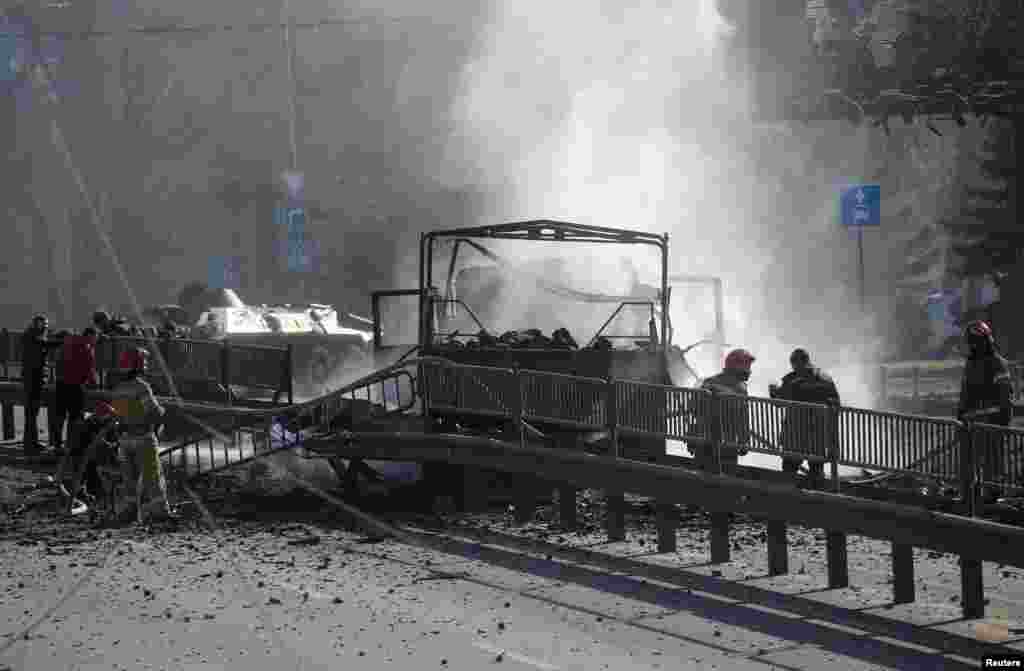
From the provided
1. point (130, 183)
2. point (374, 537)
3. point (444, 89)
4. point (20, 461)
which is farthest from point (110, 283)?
point (374, 537)

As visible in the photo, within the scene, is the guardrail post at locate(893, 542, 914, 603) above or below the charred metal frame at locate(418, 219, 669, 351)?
below

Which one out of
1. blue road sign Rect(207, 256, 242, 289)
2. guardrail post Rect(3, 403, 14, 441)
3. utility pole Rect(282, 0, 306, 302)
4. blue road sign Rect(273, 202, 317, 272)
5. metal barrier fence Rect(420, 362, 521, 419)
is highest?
utility pole Rect(282, 0, 306, 302)

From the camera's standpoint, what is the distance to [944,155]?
57.0 m

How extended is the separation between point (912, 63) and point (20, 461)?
14.1 metres

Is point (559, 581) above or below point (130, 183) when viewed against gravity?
below

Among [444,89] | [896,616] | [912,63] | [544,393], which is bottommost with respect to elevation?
[896,616]

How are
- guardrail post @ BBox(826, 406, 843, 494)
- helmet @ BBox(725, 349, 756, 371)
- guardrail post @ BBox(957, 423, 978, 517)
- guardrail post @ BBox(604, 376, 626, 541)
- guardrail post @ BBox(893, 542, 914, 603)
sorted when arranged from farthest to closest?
helmet @ BBox(725, 349, 756, 371), guardrail post @ BBox(604, 376, 626, 541), guardrail post @ BBox(826, 406, 843, 494), guardrail post @ BBox(893, 542, 914, 603), guardrail post @ BBox(957, 423, 978, 517)

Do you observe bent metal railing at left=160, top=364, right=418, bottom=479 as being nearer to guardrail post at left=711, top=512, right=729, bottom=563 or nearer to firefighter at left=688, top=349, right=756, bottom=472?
firefighter at left=688, top=349, right=756, bottom=472

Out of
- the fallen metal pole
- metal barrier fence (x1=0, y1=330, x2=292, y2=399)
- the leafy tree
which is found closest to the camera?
the fallen metal pole

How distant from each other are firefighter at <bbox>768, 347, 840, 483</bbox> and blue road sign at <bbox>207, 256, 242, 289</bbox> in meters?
44.2

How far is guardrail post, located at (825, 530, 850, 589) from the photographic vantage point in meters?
9.38

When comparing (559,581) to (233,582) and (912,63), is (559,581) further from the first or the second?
(912,63)

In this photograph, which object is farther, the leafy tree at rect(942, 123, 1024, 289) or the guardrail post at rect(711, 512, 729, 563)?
the leafy tree at rect(942, 123, 1024, 289)

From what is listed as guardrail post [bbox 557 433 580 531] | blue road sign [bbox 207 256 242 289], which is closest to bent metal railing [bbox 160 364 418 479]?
guardrail post [bbox 557 433 580 531]
